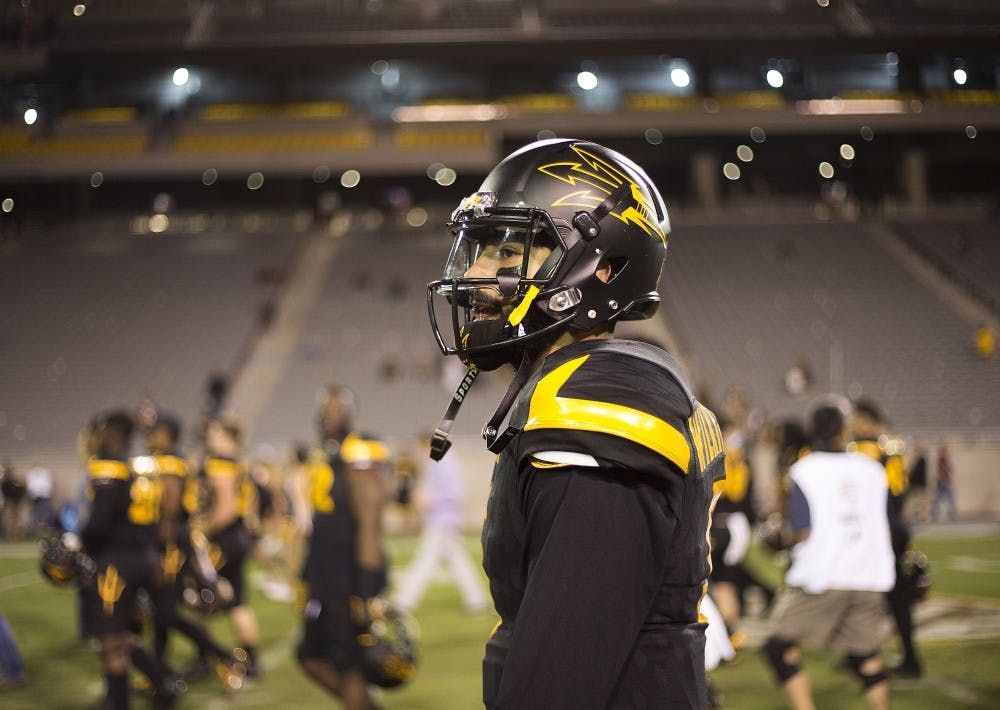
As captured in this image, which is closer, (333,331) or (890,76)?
(333,331)

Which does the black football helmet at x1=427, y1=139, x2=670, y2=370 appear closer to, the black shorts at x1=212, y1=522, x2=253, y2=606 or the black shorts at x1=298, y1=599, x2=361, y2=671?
the black shorts at x1=298, y1=599, x2=361, y2=671

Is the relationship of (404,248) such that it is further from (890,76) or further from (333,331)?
(890,76)

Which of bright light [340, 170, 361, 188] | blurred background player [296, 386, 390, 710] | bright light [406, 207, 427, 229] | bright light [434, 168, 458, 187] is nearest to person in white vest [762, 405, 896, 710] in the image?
blurred background player [296, 386, 390, 710]

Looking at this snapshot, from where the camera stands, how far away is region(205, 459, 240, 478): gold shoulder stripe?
8.31 m

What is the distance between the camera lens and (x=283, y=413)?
22.9 m

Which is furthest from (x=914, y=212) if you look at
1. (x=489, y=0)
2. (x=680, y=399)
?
(x=680, y=399)

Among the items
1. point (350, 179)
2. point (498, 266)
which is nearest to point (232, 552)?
point (498, 266)

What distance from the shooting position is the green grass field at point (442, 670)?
22.9 ft

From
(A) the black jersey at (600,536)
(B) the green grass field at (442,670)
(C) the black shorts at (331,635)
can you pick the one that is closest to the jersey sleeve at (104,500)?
(C) the black shorts at (331,635)

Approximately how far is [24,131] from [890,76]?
988 inches

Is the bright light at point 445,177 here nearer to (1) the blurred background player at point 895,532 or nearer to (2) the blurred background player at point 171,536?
(2) the blurred background player at point 171,536

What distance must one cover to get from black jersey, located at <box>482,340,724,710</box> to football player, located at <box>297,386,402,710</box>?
4.02 m

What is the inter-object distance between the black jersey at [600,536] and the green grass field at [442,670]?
17.9 feet

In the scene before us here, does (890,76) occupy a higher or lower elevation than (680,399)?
higher
